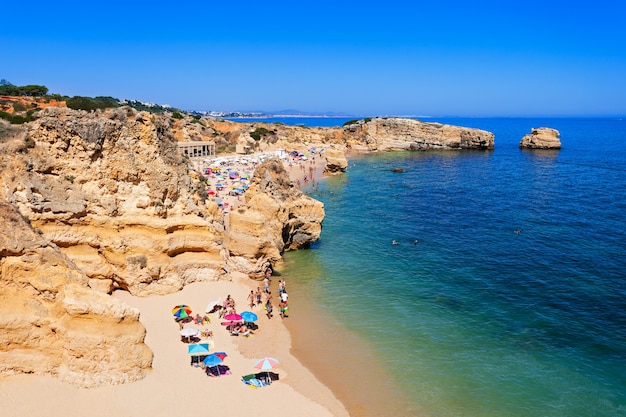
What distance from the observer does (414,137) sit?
371 ft

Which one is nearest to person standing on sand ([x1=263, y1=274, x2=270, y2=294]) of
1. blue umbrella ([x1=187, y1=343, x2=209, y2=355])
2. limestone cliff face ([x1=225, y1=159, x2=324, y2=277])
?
limestone cliff face ([x1=225, y1=159, x2=324, y2=277])

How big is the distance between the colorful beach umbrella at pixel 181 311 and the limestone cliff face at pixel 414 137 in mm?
95609

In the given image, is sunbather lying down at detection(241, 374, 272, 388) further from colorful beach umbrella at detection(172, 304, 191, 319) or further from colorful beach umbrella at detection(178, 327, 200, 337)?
colorful beach umbrella at detection(172, 304, 191, 319)

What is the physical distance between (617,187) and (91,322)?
65369 mm

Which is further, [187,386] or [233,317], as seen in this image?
[233,317]

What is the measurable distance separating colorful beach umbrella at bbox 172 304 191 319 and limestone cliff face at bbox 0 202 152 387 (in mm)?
5388

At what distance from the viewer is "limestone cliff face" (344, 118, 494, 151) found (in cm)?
11262

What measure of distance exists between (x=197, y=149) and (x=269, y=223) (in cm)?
5378

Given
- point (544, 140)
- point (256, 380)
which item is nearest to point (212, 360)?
point (256, 380)

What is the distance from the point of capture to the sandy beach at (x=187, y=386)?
12466 millimetres

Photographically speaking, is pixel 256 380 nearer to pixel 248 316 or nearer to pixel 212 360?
pixel 212 360

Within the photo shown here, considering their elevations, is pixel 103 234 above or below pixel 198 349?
above

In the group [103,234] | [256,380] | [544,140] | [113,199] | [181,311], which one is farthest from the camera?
[544,140]

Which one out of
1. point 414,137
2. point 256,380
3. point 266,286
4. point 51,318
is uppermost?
point 414,137
